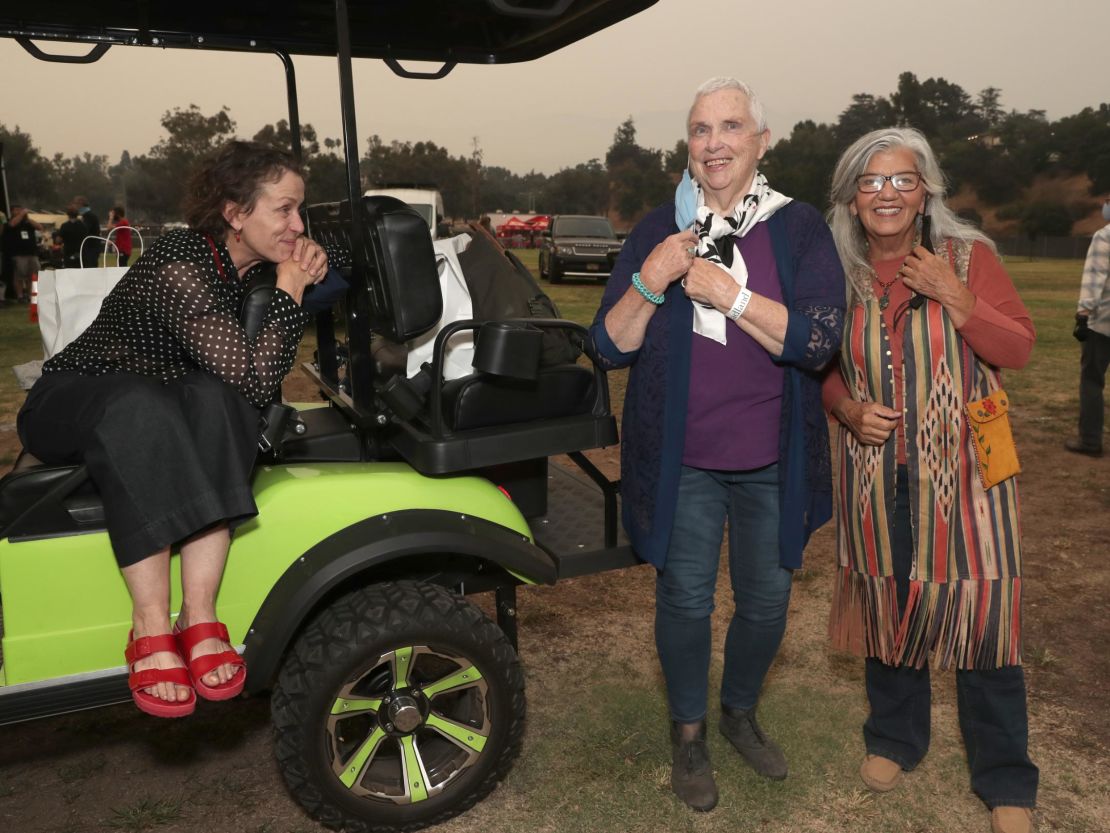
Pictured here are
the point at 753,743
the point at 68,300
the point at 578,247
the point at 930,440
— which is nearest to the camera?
the point at 930,440

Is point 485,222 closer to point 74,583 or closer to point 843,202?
point 843,202

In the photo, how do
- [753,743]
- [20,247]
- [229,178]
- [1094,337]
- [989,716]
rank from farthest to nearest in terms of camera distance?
[20,247]
[1094,337]
[753,743]
[989,716]
[229,178]

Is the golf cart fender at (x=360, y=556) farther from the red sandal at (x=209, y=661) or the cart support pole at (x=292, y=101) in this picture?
the cart support pole at (x=292, y=101)

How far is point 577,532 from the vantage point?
3.02m

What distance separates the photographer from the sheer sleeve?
2328mm

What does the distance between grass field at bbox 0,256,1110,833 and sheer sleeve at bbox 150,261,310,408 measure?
1.33 m

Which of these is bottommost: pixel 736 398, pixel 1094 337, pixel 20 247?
pixel 1094 337

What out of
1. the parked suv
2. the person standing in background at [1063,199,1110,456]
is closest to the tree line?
the parked suv

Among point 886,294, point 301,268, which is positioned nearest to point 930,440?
point 886,294

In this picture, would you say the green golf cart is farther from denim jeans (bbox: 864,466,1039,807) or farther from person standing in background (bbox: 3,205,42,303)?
person standing in background (bbox: 3,205,42,303)

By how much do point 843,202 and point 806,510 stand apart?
0.89 m

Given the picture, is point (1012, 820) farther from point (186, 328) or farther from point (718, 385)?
point (186, 328)

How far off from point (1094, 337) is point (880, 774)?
16.3ft

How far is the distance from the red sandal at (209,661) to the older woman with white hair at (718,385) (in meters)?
1.16
